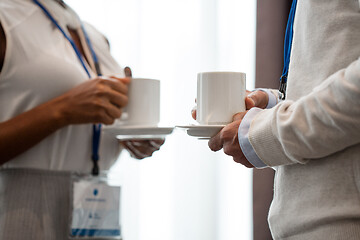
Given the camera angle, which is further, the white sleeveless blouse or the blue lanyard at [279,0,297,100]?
the white sleeveless blouse

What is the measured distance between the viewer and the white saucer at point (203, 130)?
84cm

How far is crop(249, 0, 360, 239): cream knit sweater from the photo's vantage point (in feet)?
2.18

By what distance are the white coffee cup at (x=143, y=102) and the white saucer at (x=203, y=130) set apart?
1.19ft

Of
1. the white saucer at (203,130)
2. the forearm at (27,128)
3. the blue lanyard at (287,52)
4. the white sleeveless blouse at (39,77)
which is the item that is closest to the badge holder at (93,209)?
the white sleeveless blouse at (39,77)

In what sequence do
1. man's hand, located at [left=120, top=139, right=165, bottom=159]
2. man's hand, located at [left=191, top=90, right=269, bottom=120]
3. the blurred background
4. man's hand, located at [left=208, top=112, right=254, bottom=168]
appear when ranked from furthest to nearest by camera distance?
1. the blurred background
2. man's hand, located at [left=120, top=139, right=165, bottom=159]
3. man's hand, located at [left=191, top=90, right=269, bottom=120]
4. man's hand, located at [left=208, top=112, right=254, bottom=168]

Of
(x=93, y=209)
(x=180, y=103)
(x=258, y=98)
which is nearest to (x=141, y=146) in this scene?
(x=93, y=209)

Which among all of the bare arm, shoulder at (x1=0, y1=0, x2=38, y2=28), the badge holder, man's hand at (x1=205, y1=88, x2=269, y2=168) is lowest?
the badge holder

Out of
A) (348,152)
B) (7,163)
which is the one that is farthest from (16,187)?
(348,152)

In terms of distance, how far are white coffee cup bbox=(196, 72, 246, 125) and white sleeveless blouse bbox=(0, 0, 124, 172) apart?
507mm

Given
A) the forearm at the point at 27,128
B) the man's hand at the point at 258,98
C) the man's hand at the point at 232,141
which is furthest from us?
the forearm at the point at 27,128

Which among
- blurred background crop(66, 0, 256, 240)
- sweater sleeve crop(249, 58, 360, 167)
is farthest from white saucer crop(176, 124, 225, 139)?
blurred background crop(66, 0, 256, 240)

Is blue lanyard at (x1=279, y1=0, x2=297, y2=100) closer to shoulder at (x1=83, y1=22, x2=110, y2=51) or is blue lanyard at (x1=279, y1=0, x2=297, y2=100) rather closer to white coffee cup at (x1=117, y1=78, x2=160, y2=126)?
white coffee cup at (x1=117, y1=78, x2=160, y2=126)

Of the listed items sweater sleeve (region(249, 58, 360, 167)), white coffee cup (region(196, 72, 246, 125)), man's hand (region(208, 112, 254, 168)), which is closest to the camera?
sweater sleeve (region(249, 58, 360, 167))

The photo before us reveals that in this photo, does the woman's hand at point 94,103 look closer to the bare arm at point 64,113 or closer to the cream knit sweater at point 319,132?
the bare arm at point 64,113
